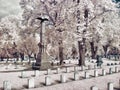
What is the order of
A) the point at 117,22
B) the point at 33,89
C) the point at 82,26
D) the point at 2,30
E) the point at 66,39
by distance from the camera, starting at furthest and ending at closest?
the point at 2,30
the point at 117,22
the point at 66,39
the point at 82,26
the point at 33,89

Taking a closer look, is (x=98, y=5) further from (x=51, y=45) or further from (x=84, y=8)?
(x=51, y=45)

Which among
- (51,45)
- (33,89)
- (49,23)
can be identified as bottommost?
(33,89)

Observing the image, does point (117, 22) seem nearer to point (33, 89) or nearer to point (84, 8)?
point (84, 8)

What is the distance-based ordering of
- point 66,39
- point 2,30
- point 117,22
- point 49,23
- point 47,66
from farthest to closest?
point 2,30 < point 117,22 < point 49,23 < point 66,39 < point 47,66

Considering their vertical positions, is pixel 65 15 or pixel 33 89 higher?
pixel 65 15

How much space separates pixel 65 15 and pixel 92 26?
15.2 feet

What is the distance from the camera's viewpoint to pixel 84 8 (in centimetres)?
4053

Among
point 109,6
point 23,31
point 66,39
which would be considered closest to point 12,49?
point 23,31

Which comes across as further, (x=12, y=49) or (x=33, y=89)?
(x=12, y=49)

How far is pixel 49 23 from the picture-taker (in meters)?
46.5

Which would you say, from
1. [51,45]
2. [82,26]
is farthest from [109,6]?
[51,45]

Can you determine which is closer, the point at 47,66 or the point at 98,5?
the point at 47,66

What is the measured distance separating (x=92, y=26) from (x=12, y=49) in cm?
3747

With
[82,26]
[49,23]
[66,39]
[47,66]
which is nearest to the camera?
[47,66]
